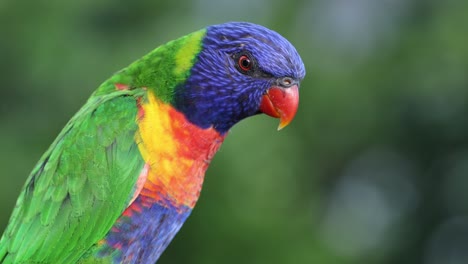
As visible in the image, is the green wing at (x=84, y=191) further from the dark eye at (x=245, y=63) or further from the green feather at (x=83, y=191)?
the dark eye at (x=245, y=63)

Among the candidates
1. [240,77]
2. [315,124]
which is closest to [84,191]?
[240,77]

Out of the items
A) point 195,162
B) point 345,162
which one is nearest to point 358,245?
point 345,162

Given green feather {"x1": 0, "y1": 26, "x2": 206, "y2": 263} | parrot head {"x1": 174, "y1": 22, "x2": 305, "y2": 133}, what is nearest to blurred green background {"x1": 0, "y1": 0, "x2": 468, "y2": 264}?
parrot head {"x1": 174, "y1": 22, "x2": 305, "y2": 133}

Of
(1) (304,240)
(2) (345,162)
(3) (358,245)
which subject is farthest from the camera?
(2) (345,162)

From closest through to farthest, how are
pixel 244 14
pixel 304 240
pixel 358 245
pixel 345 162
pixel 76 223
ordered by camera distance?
pixel 76 223 < pixel 304 240 < pixel 244 14 < pixel 358 245 < pixel 345 162

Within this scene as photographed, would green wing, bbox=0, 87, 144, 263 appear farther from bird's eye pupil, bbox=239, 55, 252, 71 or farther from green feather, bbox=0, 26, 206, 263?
bird's eye pupil, bbox=239, 55, 252, 71

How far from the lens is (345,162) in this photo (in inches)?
471

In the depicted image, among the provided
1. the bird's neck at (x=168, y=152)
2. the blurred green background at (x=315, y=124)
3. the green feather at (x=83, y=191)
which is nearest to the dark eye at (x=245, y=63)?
the bird's neck at (x=168, y=152)

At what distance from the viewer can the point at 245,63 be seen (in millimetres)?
2992

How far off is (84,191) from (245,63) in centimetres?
89

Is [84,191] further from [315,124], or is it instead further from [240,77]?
[315,124]

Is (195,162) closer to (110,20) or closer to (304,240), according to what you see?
(304,240)

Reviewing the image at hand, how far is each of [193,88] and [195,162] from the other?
324mm

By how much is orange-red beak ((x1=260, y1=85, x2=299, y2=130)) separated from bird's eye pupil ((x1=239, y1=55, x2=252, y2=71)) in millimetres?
138
